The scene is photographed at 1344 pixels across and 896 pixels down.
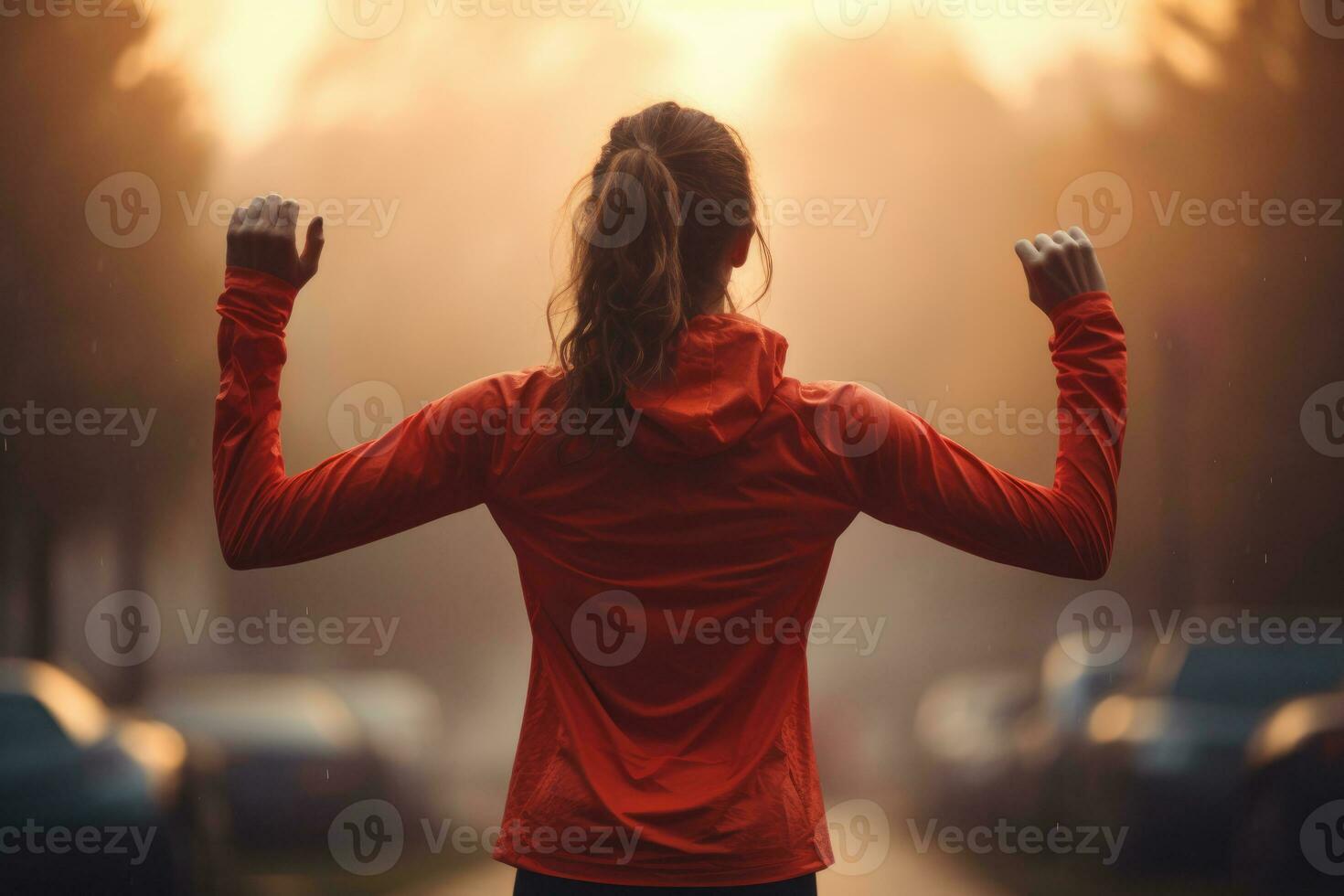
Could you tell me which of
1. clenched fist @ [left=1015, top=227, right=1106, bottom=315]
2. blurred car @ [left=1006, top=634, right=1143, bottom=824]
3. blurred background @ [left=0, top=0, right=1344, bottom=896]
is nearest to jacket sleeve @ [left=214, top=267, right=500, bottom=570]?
clenched fist @ [left=1015, top=227, right=1106, bottom=315]

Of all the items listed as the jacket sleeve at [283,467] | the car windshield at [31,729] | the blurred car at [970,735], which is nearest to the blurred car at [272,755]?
the car windshield at [31,729]

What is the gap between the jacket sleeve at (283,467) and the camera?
76 cm

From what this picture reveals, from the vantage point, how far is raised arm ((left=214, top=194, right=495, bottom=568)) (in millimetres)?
759

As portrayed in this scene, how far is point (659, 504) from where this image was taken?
0.77 metres

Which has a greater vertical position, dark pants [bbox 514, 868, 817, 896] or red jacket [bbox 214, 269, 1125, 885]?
red jacket [bbox 214, 269, 1125, 885]

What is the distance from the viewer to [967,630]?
1.67 meters

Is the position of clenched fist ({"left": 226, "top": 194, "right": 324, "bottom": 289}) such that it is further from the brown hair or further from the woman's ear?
the woman's ear

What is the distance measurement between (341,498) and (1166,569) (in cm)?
134

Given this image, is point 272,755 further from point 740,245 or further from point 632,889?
point 740,245

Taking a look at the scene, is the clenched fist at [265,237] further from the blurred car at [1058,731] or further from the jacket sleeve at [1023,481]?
the blurred car at [1058,731]

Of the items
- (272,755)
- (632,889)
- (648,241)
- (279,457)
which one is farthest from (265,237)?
(272,755)

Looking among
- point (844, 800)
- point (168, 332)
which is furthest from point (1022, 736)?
point (168, 332)

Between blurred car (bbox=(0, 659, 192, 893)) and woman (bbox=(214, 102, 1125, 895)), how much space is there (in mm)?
1061

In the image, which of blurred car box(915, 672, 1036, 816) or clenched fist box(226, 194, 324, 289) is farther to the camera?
blurred car box(915, 672, 1036, 816)
